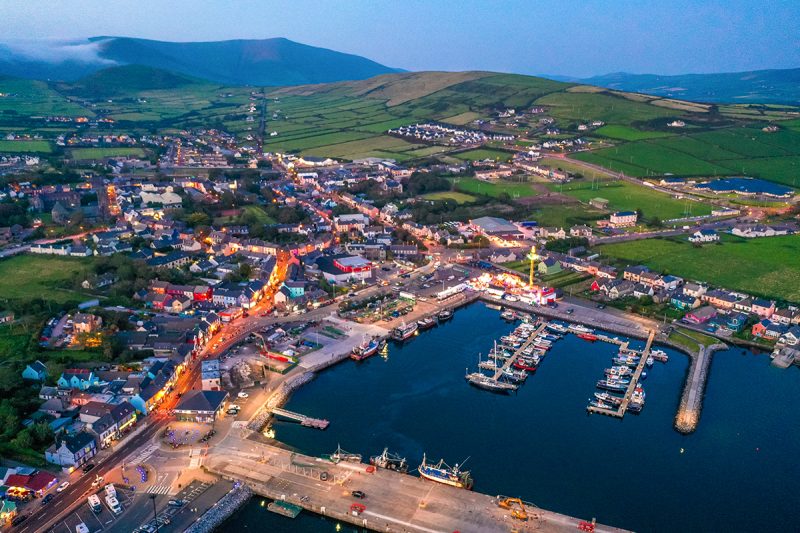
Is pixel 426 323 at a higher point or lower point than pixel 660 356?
lower

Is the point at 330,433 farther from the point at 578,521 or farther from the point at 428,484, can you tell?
the point at 578,521

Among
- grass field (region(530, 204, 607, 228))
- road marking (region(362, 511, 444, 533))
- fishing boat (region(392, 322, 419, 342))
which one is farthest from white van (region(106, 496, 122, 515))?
grass field (region(530, 204, 607, 228))

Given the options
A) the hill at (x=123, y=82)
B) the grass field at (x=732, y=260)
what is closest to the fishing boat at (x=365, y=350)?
the grass field at (x=732, y=260)

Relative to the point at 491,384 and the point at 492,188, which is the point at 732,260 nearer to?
the point at 491,384

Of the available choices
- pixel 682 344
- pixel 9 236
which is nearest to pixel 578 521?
pixel 682 344

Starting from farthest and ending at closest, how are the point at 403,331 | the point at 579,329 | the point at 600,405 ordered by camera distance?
the point at 579,329 → the point at 403,331 → the point at 600,405

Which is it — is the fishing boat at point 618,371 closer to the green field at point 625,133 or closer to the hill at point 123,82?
the green field at point 625,133

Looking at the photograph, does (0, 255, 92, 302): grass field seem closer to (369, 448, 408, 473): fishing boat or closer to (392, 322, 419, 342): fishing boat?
(392, 322, 419, 342): fishing boat

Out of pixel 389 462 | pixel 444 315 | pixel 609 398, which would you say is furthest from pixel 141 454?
pixel 609 398
